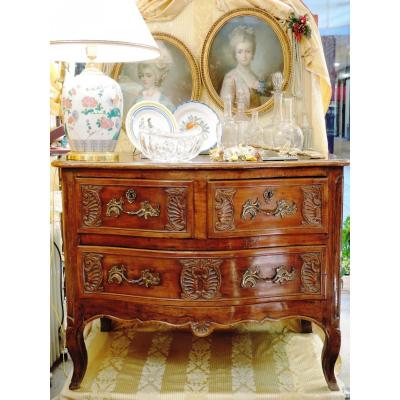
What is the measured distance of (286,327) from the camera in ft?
8.76

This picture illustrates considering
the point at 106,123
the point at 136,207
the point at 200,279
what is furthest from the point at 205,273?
the point at 106,123

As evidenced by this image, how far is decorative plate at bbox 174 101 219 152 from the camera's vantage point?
2426mm

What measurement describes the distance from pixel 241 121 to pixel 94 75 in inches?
27.2

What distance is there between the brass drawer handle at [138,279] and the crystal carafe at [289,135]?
0.82 m

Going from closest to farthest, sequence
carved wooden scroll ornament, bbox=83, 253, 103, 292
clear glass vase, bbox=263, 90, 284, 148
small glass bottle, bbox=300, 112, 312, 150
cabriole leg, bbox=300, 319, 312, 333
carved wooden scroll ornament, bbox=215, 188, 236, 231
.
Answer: carved wooden scroll ornament, bbox=215, 188, 236, 231, carved wooden scroll ornament, bbox=83, 253, 103, 292, clear glass vase, bbox=263, 90, 284, 148, small glass bottle, bbox=300, 112, 312, 150, cabriole leg, bbox=300, 319, 312, 333

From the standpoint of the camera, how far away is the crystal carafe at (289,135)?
228cm

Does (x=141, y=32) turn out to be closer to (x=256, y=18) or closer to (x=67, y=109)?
(x=67, y=109)

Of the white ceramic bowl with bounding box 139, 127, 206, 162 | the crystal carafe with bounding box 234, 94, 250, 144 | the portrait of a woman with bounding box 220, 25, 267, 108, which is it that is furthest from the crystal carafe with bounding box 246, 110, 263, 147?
Answer: the white ceramic bowl with bounding box 139, 127, 206, 162

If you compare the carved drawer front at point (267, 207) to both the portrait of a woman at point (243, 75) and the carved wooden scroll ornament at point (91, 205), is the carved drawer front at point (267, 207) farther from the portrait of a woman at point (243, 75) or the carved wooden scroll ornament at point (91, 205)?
the portrait of a woman at point (243, 75)

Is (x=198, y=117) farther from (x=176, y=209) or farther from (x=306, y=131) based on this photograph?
(x=176, y=209)

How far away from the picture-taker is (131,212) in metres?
1.88

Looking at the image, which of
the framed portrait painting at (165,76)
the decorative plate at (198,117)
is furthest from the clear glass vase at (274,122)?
the framed portrait painting at (165,76)

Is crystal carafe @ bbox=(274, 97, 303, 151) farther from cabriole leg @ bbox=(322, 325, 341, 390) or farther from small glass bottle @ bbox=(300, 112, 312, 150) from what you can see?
cabriole leg @ bbox=(322, 325, 341, 390)

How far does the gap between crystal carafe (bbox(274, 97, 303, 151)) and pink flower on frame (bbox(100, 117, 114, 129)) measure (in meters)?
0.73
